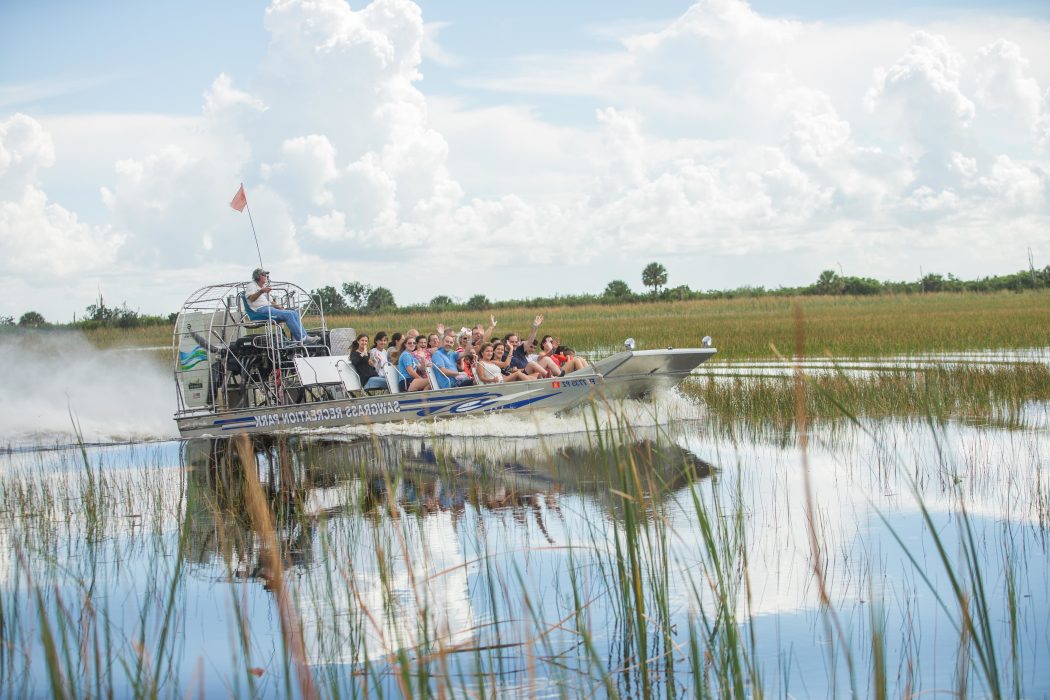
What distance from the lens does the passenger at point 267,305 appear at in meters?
15.7

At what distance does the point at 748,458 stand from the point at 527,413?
4457 millimetres

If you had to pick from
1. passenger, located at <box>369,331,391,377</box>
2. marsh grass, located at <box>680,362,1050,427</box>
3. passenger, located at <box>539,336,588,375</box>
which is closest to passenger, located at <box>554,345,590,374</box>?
passenger, located at <box>539,336,588,375</box>

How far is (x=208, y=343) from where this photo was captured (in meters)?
16.0

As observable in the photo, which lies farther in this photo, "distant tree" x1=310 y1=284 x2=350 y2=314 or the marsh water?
"distant tree" x1=310 y1=284 x2=350 y2=314

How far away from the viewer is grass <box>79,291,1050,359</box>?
92.5 feet

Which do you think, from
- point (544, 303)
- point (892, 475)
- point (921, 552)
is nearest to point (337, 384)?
point (892, 475)

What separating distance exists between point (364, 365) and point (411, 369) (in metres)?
0.87

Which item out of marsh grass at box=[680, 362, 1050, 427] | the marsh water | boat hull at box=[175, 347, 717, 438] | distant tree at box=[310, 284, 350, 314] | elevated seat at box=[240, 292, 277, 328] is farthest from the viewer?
distant tree at box=[310, 284, 350, 314]

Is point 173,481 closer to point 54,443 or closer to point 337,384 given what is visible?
point 337,384

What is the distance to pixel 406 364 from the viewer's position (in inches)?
651

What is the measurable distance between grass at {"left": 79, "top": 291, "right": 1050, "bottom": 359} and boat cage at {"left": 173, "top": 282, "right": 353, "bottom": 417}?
28.8 ft

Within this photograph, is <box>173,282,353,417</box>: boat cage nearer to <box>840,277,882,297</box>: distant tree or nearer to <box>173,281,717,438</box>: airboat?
<box>173,281,717,438</box>: airboat

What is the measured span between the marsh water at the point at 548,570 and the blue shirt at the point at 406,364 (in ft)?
5.96

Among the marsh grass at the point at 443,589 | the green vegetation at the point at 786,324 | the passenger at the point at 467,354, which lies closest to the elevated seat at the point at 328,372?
the passenger at the point at 467,354
